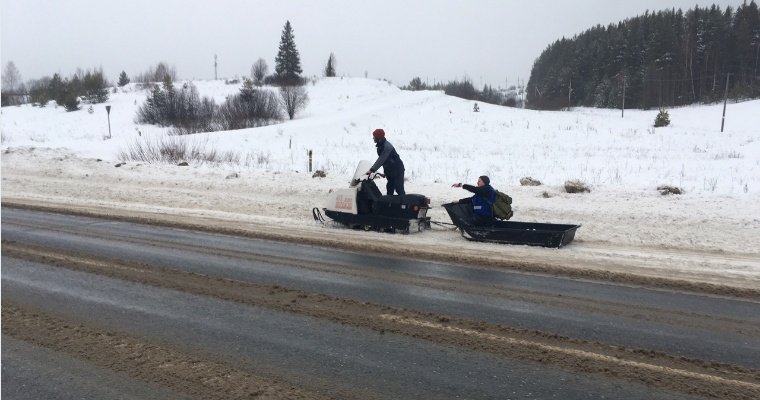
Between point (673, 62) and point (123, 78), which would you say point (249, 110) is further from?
point (673, 62)

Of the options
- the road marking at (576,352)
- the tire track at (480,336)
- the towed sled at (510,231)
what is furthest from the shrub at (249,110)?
the road marking at (576,352)

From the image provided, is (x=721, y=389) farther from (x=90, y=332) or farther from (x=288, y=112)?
(x=288, y=112)

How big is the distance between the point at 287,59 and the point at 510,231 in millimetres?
70828

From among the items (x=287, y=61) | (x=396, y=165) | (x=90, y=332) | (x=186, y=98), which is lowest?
(x=90, y=332)

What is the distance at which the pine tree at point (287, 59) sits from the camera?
74500 mm

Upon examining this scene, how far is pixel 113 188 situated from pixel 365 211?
29.5ft

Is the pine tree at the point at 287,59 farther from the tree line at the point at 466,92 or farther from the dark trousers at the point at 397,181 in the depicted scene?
the dark trousers at the point at 397,181

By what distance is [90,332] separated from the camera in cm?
490

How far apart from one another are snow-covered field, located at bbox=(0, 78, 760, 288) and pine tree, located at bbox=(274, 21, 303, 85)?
35.4 m

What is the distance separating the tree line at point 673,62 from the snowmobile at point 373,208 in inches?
2844

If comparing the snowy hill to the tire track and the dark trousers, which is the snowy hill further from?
the tire track

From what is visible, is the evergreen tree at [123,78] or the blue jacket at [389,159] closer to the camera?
the blue jacket at [389,159]

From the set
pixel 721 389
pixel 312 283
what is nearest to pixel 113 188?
pixel 312 283

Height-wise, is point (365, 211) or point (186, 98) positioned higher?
point (186, 98)
